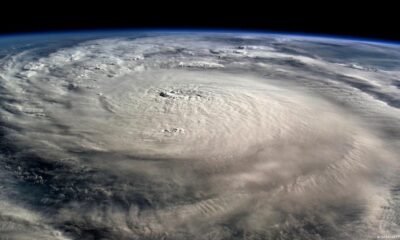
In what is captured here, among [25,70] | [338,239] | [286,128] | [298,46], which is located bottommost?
[338,239]

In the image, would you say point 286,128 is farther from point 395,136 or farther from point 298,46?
point 298,46

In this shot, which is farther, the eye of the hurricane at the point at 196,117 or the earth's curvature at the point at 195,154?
the eye of the hurricane at the point at 196,117

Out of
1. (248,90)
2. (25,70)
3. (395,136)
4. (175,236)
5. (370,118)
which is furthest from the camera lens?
(25,70)

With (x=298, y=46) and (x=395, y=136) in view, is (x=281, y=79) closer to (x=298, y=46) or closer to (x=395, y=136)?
(x=395, y=136)

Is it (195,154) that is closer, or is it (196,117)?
(195,154)

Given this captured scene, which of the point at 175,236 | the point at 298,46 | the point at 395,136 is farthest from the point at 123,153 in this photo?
the point at 298,46

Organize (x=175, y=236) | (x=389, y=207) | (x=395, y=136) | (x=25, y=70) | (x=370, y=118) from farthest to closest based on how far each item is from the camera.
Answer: (x=25, y=70)
(x=370, y=118)
(x=395, y=136)
(x=389, y=207)
(x=175, y=236)

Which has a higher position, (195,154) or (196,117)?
(196,117)

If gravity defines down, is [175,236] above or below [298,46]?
below

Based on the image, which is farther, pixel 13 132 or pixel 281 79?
pixel 281 79
